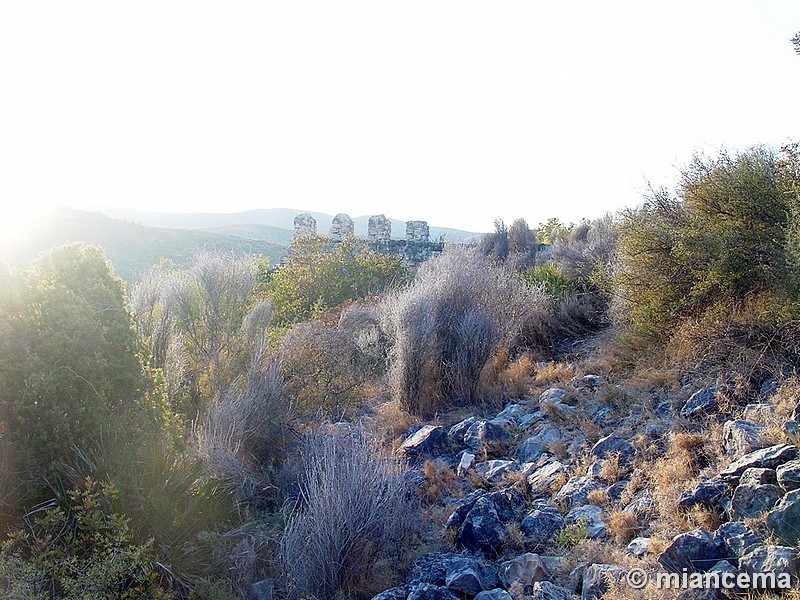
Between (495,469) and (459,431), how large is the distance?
914 mm

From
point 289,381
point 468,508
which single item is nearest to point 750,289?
point 468,508

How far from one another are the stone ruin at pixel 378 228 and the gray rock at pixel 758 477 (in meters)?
13.5

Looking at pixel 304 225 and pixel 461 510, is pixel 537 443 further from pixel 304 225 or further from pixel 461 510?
pixel 304 225

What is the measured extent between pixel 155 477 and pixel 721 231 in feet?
18.2

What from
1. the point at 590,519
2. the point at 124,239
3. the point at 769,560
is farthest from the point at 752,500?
the point at 124,239

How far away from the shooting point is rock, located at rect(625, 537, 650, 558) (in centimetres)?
360

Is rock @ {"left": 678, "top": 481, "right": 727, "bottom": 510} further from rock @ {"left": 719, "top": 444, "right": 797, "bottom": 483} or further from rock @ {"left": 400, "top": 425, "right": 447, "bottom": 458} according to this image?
rock @ {"left": 400, "top": 425, "right": 447, "bottom": 458}

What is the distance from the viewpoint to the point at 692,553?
3359 millimetres

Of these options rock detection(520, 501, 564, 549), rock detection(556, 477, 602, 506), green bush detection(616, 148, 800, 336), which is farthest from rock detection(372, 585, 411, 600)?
green bush detection(616, 148, 800, 336)

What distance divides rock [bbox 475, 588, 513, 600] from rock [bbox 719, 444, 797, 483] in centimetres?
160

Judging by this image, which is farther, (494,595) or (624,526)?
(624,526)

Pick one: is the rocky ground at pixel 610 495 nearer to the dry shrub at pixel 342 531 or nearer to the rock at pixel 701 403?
the rock at pixel 701 403

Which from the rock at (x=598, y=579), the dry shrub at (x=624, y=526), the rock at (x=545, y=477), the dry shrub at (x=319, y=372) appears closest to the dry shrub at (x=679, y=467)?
the dry shrub at (x=624, y=526)

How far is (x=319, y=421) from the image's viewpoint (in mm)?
6109
